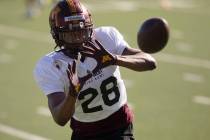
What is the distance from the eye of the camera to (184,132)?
28.8 ft

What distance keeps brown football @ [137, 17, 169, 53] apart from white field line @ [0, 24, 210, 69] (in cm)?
618

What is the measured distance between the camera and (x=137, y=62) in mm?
5312

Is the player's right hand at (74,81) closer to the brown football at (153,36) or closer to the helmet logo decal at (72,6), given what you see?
the helmet logo decal at (72,6)

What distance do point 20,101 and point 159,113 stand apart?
2487 mm

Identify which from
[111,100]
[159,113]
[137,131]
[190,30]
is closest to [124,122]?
[111,100]

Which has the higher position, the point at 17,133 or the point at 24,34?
the point at 17,133

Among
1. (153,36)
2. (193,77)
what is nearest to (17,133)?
(193,77)

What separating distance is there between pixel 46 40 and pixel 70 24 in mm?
9884

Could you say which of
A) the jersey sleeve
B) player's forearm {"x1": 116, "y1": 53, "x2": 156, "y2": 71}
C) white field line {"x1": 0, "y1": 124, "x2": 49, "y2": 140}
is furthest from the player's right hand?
white field line {"x1": 0, "y1": 124, "x2": 49, "y2": 140}

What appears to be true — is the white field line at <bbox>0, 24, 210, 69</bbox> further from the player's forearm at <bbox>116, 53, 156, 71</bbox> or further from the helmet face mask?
the helmet face mask

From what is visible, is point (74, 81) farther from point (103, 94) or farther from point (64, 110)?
point (103, 94)

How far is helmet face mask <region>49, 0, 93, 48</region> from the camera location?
5.08 m

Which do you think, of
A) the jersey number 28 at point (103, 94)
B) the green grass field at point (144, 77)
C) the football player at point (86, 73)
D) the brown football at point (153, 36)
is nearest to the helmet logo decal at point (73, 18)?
the football player at point (86, 73)

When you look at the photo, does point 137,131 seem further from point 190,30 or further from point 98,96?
point 190,30
